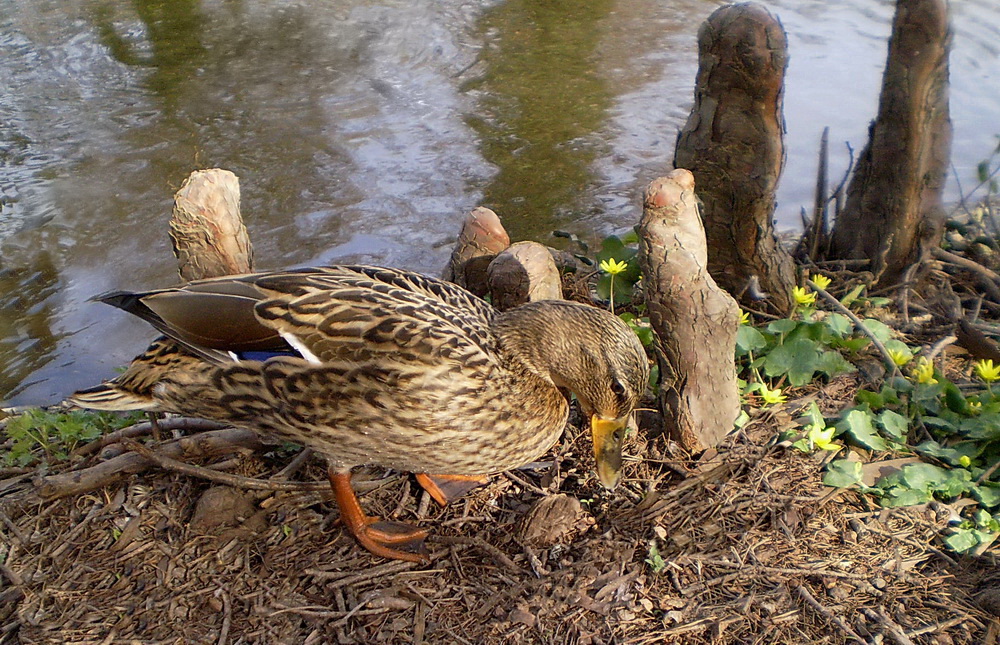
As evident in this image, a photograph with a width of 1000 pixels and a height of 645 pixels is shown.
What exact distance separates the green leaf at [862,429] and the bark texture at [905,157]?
1239 millimetres

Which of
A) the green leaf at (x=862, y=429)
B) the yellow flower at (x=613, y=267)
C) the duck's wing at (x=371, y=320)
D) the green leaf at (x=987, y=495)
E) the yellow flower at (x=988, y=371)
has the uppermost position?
the duck's wing at (x=371, y=320)

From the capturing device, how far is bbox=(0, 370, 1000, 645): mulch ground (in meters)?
2.39

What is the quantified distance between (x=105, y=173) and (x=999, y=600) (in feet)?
19.7

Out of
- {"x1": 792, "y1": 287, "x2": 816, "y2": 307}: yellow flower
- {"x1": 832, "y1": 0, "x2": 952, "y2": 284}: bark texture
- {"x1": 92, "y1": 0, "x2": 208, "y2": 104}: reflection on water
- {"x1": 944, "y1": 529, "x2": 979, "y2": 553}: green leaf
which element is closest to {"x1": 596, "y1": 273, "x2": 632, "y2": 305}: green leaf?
{"x1": 792, "y1": 287, "x2": 816, "y2": 307}: yellow flower

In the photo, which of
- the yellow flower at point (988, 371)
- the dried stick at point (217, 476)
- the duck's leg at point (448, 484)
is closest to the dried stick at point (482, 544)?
the duck's leg at point (448, 484)

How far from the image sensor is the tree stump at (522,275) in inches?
128

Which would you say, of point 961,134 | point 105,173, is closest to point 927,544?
point 961,134

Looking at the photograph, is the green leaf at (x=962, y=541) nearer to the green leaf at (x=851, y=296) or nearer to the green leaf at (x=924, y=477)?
the green leaf at (x=924, y=477)

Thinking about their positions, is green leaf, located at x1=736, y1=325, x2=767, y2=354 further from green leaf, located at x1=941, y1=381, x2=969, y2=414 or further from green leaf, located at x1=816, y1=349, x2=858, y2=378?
green leaf, located at x1=941, y1=381, x2=969, y2=414

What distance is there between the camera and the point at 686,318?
2826mm

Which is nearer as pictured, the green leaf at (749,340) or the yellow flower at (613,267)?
the green leaf at (749,340)

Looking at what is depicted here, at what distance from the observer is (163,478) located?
3018 mm

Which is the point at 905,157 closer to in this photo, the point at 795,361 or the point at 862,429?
the point at 795,361

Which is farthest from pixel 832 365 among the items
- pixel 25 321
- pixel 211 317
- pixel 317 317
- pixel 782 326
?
pixel 25 321
